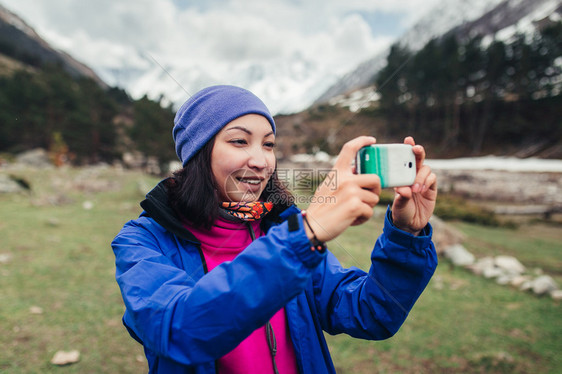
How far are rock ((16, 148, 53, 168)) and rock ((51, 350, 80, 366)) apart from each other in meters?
31.4

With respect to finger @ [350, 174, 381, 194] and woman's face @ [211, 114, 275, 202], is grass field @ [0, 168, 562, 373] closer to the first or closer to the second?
woman's face @ [211, 114, 275, 202]

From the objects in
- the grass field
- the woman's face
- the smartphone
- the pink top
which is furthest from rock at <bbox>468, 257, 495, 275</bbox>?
the woman's face

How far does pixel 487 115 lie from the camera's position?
24.5m

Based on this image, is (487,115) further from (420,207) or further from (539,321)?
(420,207)

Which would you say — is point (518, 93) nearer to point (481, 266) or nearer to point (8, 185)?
point (481, 266)

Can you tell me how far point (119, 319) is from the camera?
14.9 feet

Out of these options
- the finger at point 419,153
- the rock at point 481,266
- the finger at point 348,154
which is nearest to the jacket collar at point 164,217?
the finger at point 348,154

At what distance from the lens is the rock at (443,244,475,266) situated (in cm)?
758

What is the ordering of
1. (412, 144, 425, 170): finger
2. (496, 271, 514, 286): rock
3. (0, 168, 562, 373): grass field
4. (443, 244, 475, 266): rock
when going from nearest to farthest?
(412, 144, 425, 170): finger → (0, 168, 562, 373): grass field → (496, 271, 514, 286): rock → (443, 244, 475, 266): rock

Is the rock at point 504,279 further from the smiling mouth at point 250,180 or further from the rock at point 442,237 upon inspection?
the smiling mouth at point 250,180

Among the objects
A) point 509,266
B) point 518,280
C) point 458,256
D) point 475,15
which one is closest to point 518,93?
point 509,266

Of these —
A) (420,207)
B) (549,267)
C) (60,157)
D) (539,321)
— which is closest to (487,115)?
(549,267)

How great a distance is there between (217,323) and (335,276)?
0.93 m

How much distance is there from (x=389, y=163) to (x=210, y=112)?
0.98 metres
